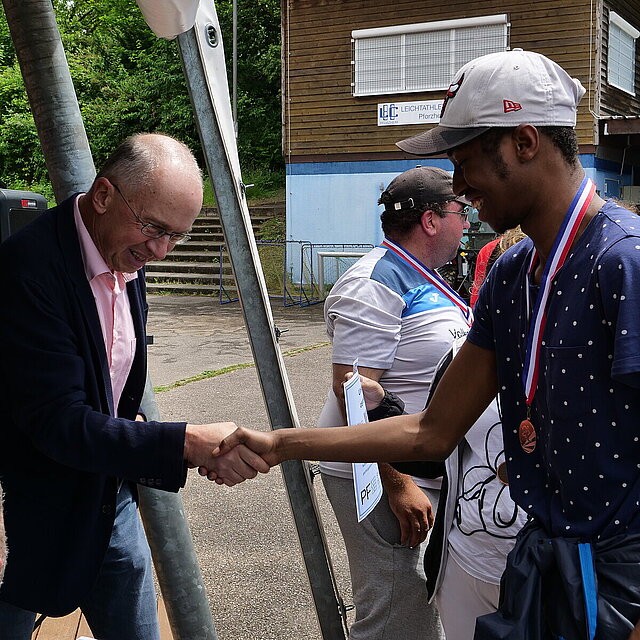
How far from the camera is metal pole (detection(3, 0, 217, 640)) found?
267 centimetres

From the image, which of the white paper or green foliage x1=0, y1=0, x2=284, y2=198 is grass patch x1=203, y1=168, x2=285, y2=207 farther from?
the white paper

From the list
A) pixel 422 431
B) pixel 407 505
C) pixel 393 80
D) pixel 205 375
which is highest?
pixel 422 431

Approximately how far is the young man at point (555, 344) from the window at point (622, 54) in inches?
675

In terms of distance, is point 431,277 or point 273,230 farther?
point 273,230

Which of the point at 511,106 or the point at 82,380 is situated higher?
the point at 511,106

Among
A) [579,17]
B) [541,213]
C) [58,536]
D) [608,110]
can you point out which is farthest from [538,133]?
[608,110]

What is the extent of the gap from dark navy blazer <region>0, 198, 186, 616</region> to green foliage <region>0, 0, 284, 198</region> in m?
22.7

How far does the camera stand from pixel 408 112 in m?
17.7

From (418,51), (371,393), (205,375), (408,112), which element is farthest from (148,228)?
(418,51)

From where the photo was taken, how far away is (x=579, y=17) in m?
16.1

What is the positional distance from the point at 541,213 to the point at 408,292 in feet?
3.95

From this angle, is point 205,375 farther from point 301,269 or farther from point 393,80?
point 393,80

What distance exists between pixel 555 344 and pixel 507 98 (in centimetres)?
49

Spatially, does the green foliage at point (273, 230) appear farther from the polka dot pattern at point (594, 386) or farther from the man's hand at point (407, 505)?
the polka dot pattern at point (594, 386)
